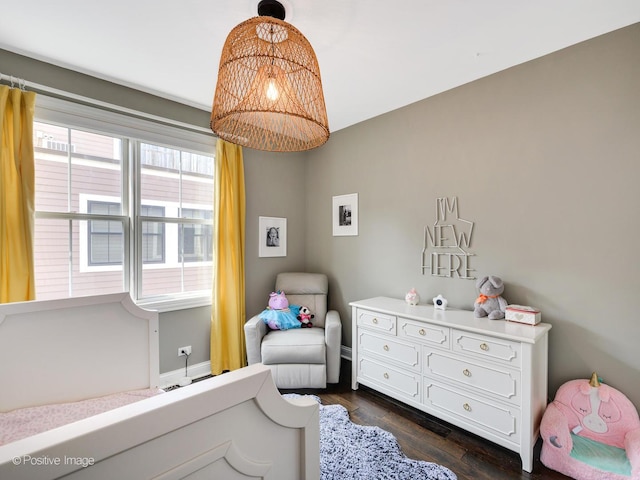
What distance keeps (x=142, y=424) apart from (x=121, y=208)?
2342 mm

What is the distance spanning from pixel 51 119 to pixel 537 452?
12.7 ft

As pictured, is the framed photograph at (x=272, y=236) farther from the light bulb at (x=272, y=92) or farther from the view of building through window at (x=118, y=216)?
the light bulb at (x=272, y=92)

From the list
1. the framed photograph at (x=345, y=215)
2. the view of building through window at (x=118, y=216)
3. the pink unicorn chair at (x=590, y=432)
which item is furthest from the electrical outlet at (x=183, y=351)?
the pink unicorn chair at (x=590, y=432)

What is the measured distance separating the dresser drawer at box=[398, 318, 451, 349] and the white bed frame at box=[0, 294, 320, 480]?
1.42 m

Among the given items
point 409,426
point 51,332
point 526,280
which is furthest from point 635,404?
point 51,332

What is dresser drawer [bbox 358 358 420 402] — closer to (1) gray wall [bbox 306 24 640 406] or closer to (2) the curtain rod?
(1) gray wall [bbox 306 24 640 406]

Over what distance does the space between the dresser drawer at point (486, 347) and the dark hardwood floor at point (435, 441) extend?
22.4 inches

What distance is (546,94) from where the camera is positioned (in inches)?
78.4

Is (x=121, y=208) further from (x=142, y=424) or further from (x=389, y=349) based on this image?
(x=389, y=349)

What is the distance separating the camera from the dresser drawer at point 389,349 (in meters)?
2.22

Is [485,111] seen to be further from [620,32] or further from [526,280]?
[526,280]

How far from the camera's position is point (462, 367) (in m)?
1.97

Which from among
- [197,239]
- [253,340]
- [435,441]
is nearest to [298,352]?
[253,340]

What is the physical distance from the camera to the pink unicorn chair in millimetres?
1567
